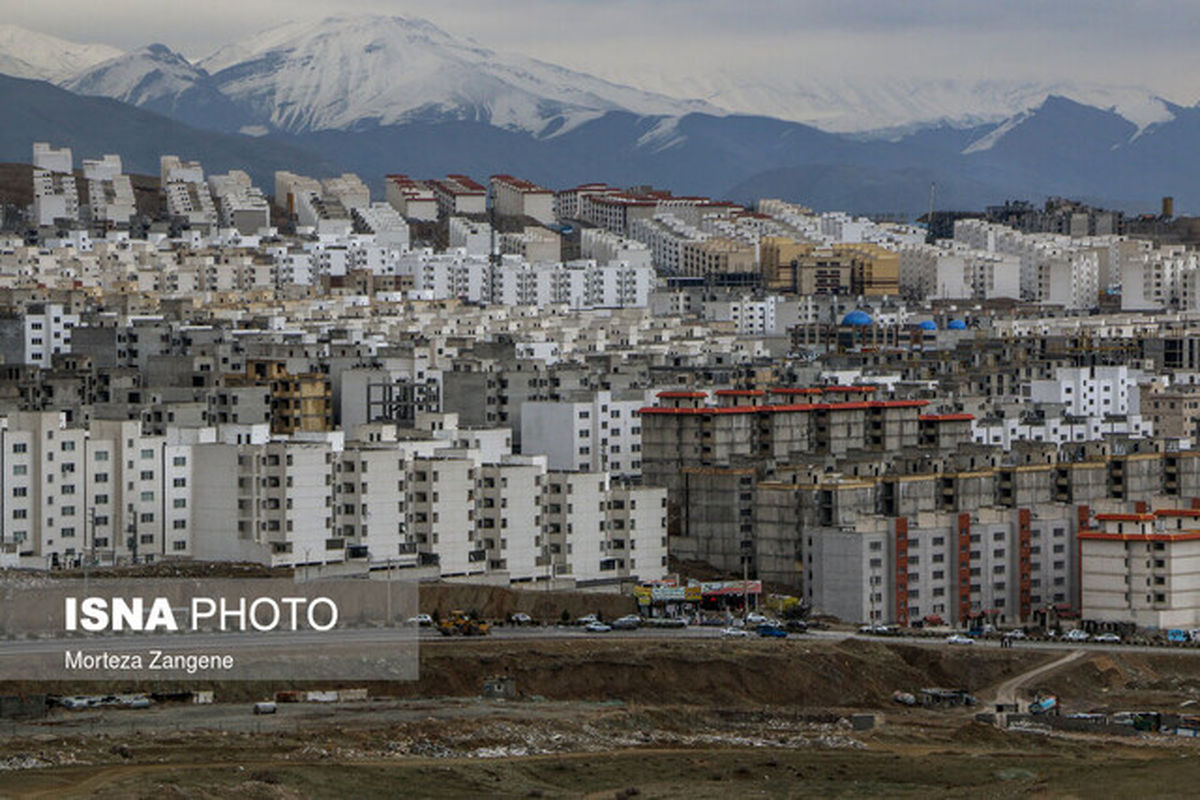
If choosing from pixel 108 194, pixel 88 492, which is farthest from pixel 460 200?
pixel 88 492

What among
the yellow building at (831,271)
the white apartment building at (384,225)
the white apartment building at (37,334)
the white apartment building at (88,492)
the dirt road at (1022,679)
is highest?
the white apartment building at (384,225)

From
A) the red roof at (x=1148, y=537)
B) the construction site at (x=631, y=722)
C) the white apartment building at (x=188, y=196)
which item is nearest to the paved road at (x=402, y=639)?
the construction site at (x=631, y=722)

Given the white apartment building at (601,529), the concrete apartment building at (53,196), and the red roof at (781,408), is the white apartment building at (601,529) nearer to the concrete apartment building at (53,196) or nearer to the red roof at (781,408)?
the red roof at (781,408)

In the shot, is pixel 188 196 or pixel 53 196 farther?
pixel 188 196

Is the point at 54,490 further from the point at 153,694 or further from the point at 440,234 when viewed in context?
the point at 440,234

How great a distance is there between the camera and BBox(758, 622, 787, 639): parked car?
67188 mm

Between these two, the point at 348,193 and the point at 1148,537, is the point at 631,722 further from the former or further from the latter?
the point at 348,193

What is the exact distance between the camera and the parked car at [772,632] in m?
67.2

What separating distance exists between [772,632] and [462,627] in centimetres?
673

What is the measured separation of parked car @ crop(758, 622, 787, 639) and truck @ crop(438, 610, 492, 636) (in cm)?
571

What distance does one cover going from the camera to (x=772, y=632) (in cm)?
6756

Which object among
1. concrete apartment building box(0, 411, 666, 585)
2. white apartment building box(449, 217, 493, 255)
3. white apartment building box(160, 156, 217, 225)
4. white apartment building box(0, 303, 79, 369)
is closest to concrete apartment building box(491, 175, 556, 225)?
white apartment building box(449, 217, 493, 255)

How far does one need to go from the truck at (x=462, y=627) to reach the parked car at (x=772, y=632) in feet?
18.7

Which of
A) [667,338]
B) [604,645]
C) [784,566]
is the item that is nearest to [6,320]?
[667,338]
